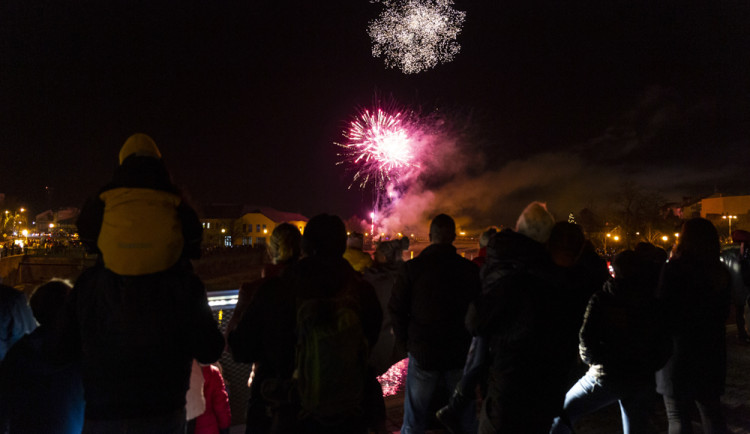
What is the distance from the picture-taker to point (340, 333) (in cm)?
212

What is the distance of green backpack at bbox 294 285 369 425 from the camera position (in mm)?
2090

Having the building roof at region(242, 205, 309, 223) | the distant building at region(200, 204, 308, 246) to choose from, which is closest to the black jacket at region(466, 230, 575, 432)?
the distant building at region(200, 204, 308, 246)

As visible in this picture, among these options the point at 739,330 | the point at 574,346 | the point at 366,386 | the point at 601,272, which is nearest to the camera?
the point at 366,386

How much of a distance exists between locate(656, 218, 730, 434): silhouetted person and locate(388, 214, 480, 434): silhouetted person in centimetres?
153

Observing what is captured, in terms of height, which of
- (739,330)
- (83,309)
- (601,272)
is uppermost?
(83,309)

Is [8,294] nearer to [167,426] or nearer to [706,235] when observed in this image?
[167,426]

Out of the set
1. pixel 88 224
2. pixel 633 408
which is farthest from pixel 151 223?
pixel 633 408

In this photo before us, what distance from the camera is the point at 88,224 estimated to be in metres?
2.04

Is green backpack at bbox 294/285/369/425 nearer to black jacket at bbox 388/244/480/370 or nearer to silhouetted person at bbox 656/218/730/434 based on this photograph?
black jacket at bbox 388/244/480/370

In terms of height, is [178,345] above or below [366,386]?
above

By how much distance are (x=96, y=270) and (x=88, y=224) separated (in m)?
0.24

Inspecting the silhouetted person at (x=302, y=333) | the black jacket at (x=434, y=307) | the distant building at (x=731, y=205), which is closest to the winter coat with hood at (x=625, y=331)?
the black jacket at (x=434, y=307)

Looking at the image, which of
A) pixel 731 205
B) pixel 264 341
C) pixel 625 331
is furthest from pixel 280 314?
pixel 731 205

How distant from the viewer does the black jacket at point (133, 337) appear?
1938 mm
